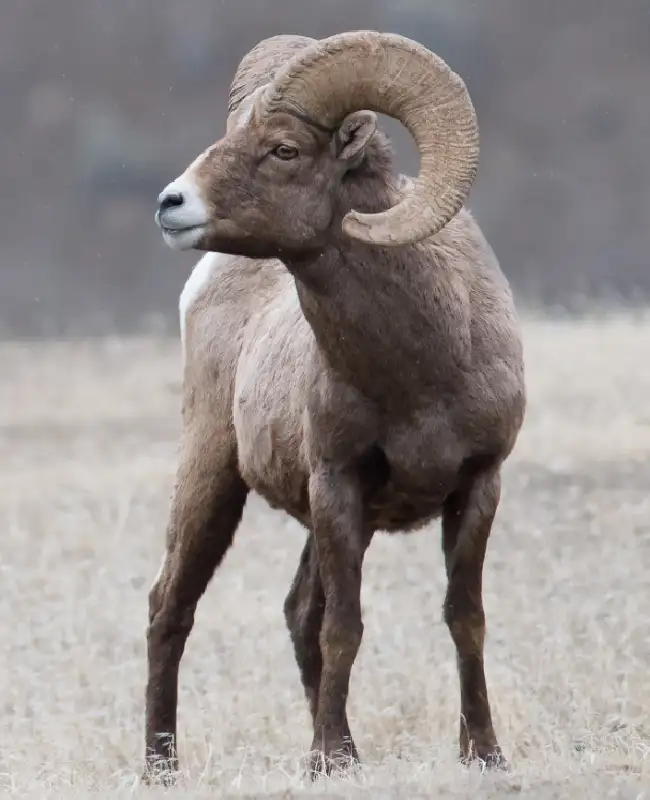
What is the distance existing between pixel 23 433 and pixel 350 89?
14.2 m

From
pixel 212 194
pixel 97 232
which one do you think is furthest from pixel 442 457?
pixel 97 232

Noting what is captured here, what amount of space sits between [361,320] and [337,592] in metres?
0.95

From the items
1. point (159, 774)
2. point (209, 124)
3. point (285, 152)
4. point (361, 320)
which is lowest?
point (159, 774)

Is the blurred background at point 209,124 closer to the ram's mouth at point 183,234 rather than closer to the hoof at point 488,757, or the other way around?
the hoof at point 488,757

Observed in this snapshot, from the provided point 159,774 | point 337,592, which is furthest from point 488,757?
point 159,774

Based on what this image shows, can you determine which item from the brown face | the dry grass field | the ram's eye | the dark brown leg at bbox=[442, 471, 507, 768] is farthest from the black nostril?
the dry grass field

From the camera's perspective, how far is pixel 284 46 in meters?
6.63

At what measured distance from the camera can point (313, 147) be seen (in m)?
6.11

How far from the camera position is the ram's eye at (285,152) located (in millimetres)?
6059

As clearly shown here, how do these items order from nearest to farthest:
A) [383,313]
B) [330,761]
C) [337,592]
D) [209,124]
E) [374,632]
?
[383,313], [330,761], [337,592], [374,632], [209,124]

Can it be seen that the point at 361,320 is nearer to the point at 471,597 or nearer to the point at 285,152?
the point at 285,152

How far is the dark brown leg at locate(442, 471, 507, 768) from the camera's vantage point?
6.51 metres

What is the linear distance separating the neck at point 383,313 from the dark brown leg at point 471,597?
432mm

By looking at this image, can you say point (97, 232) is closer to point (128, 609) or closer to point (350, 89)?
point (128, 609)
